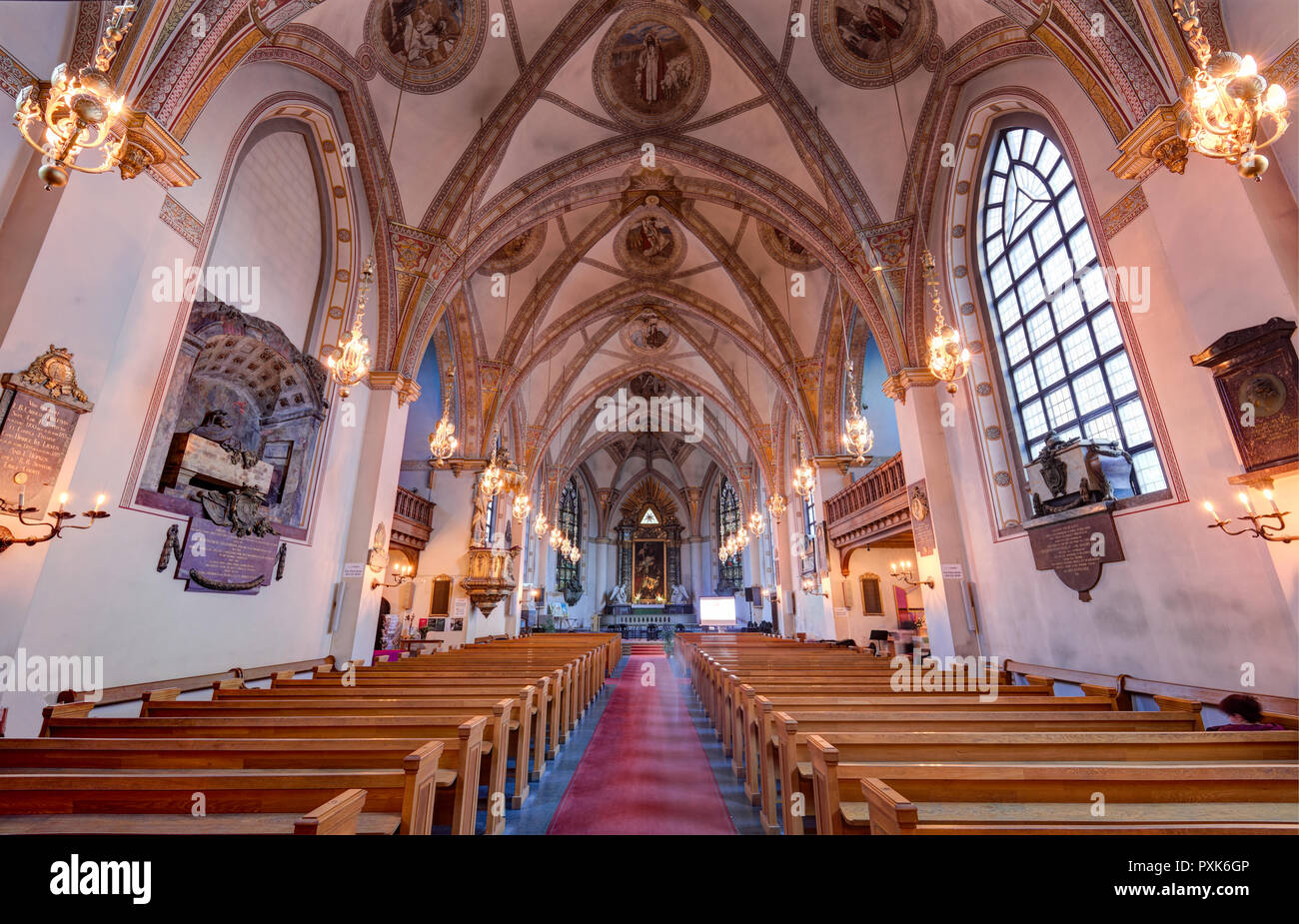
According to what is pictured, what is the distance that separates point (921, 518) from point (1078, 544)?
295 centimetres

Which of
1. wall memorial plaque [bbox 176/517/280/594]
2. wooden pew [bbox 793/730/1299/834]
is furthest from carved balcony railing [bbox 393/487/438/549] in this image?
wooden pew [bbox 793/730/1299/834]

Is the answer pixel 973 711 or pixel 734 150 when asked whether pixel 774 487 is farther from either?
pixel 973 711

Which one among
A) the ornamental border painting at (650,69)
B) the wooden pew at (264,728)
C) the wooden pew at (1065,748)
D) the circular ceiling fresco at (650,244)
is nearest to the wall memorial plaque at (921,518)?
the wooden pew at (1065,748)

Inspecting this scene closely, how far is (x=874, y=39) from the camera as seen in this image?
8781 millimetres

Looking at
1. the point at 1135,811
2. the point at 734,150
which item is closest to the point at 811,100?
the point at 734,150

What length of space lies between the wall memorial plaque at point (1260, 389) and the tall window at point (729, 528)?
25050mm

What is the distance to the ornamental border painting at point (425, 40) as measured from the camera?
8.22 meters

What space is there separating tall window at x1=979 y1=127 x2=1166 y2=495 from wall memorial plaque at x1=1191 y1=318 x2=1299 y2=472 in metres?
1.35

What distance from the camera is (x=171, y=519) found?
5930mm

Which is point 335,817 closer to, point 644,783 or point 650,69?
point 644,783

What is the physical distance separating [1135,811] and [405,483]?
15.8m

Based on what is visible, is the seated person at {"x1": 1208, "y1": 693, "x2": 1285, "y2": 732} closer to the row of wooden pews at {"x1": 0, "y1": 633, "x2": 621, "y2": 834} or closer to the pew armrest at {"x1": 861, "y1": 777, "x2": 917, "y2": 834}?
the pew armrest at {"x1": 861, "y1": 777, "x2": 917, "y2": 834}

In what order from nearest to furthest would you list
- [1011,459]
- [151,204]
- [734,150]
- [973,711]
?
1. [973,711]
2. [151,204]
3. [1011,459]
4. [734,150]

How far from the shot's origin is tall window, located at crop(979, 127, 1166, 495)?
6.32 meters
